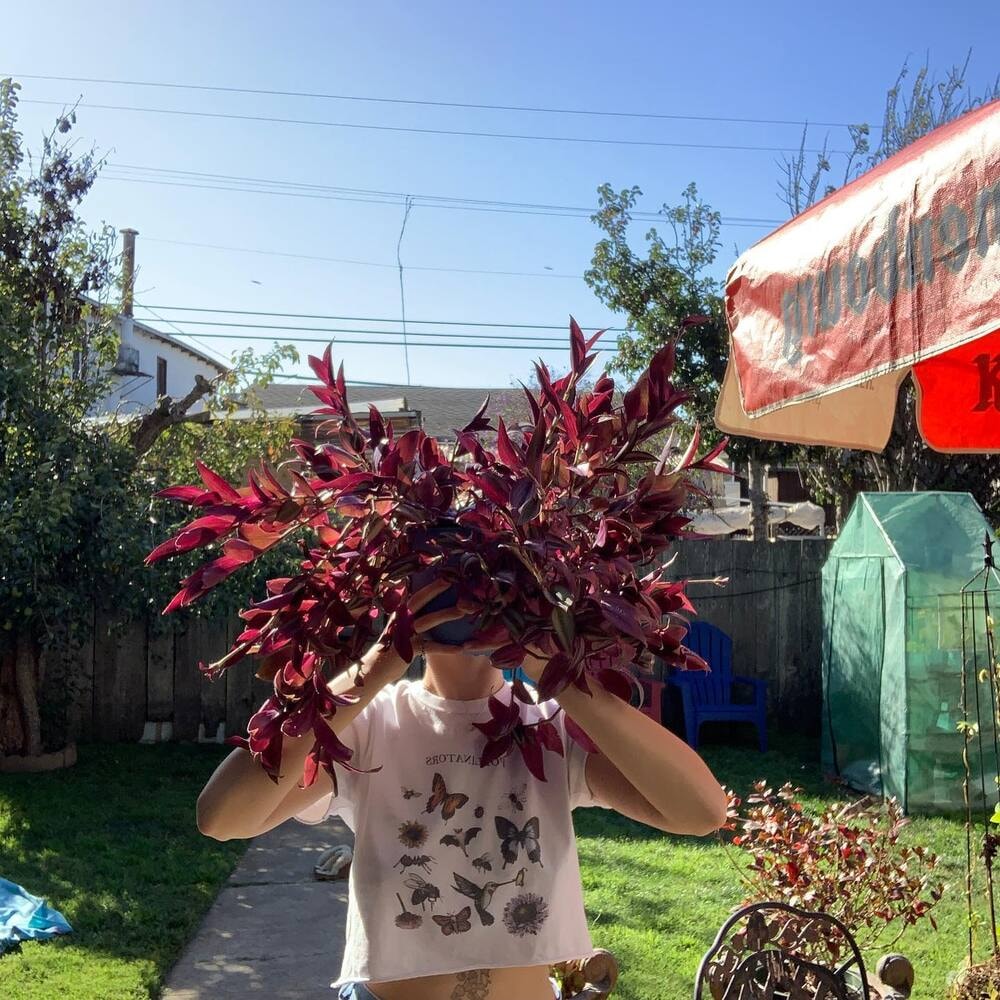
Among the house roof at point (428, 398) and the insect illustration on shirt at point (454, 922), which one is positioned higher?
the house roof at point (428, 398)

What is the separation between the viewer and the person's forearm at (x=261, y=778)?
60.6 inches

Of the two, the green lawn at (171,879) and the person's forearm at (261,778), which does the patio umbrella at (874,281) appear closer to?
the person's forearm at (261,778)

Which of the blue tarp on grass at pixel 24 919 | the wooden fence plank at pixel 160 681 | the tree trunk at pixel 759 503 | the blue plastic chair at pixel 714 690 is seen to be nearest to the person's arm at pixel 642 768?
the blue tarp on grass at pixel 24 919

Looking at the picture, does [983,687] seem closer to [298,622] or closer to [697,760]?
[697,760]

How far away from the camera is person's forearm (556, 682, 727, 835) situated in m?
1.55

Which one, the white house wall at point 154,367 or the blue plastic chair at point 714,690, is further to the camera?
the white house wall at point 154,367

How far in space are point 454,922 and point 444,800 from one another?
0.64 feet

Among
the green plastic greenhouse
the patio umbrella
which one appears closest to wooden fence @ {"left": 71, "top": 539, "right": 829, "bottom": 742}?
the green plastic greenhouse

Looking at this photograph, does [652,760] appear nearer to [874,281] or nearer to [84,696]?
[874,281]

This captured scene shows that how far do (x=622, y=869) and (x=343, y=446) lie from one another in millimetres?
4856

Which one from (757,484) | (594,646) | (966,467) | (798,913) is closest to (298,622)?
(594,646)

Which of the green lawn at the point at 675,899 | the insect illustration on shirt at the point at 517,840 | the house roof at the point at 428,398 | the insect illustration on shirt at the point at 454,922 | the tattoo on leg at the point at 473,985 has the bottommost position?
the green lawn at the point at 675,899

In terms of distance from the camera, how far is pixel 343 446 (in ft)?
4.88

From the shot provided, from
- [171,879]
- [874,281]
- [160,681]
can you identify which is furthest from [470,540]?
[160,681]
